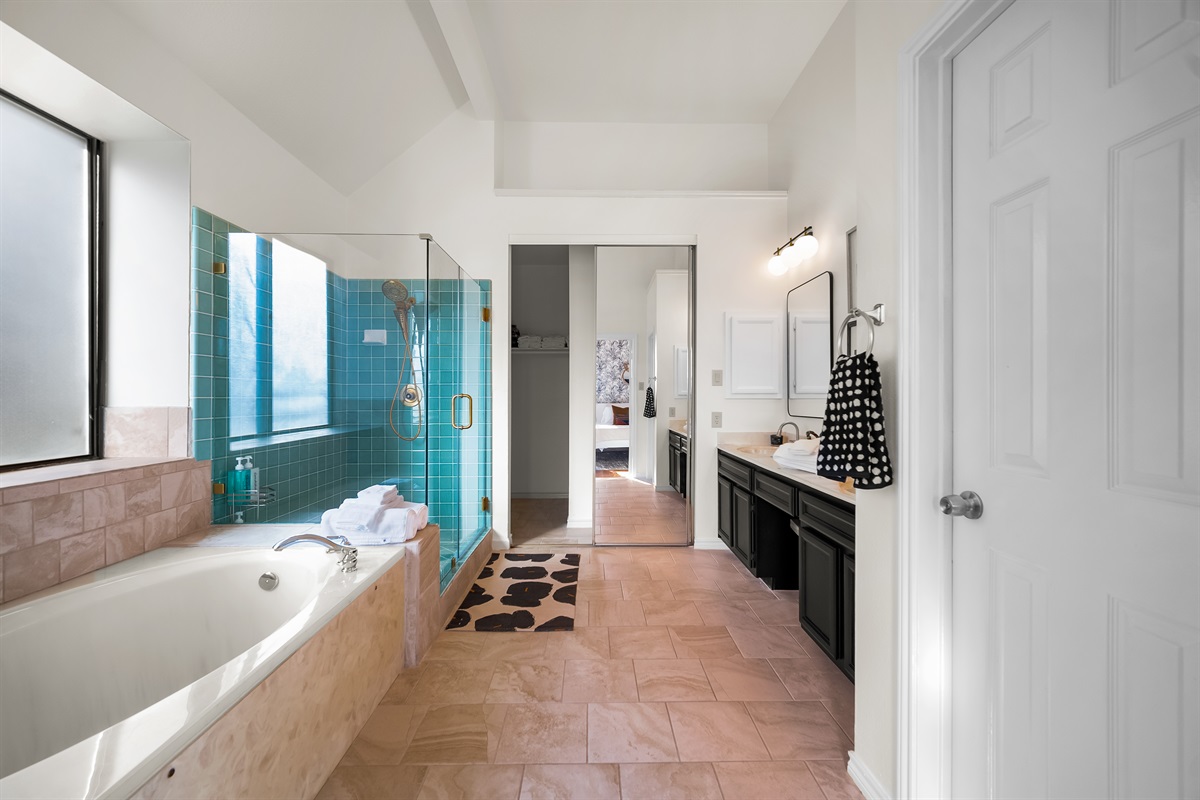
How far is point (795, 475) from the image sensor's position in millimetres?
2281

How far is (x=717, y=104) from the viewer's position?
3.62 metres

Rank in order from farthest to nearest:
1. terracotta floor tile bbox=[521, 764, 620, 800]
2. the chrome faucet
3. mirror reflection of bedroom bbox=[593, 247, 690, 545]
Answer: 1. mirror reflection of bedroom bbox=[593, 247, 690, 545]
2. the chrome faucet
3. terracotta floor tile bbox=[521, 764, 620, 800]

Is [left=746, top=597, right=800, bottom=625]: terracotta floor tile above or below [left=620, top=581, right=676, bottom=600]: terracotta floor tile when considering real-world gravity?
below

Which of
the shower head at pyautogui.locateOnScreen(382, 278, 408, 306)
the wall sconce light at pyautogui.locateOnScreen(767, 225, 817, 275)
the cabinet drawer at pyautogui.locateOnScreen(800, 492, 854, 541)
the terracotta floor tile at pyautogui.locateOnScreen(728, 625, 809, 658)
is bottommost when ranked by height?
the terracotta floor tile at pyautogui.locateOnScreen(728, 625, 809, 658)

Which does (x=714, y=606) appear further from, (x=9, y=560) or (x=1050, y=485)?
(x=9, y=560)

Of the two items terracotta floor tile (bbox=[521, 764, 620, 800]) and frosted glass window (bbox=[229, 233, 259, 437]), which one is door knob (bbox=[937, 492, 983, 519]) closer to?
terracotta floor tile (bbox=[521, 764, 620, 800])

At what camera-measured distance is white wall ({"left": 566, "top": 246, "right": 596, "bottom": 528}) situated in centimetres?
380

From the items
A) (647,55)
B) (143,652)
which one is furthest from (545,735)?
(647,55)

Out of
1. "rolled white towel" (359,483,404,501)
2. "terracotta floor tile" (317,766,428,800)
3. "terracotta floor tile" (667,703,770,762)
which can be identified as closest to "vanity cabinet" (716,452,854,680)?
"terracotta floor tile" (667,703,770,762)

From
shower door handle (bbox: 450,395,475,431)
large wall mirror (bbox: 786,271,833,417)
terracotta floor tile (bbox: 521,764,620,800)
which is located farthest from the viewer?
large wall mirror (bbox: 786,271,833,417)

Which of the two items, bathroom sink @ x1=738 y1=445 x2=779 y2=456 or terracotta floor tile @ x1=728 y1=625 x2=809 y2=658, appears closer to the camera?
terracotta floor tile @ x1=728 y1=625 x2=809 y2=658

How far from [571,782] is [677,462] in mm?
→ 2525

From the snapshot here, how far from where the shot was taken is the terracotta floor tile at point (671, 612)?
2408mm

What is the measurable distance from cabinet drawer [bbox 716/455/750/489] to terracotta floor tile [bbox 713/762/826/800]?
165cm
